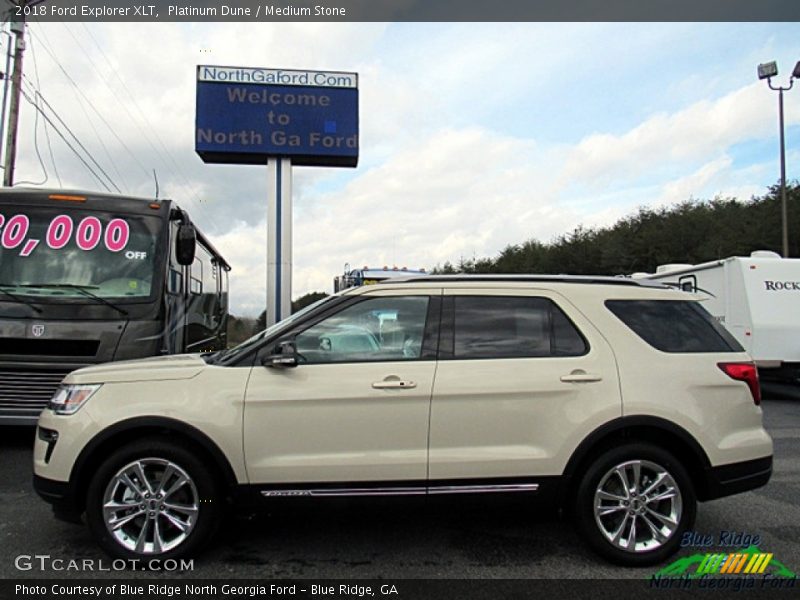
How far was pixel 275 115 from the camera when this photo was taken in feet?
39.4

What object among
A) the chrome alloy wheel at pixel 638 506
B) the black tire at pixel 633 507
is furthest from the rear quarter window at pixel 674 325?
the chrome alloy wheel at pixel 638 506

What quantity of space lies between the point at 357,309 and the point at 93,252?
423cm

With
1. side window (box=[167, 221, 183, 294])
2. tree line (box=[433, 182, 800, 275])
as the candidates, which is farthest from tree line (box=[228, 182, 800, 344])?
side window (box=[167, 221, 183, 294])

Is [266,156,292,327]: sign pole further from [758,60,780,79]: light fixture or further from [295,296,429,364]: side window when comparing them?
[758,60,780,79]: light fixture

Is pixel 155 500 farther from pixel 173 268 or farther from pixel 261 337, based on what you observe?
pixel 173 268

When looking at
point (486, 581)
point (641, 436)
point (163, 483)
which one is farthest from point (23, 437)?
point (641, 436)

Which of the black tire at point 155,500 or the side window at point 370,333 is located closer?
the black tire at point 155,500

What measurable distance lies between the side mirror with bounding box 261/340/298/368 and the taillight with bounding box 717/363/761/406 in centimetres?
281

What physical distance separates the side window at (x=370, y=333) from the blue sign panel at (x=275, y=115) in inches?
344

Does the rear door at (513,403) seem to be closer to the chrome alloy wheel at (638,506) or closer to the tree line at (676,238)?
the chrome alloy wheel at (638,506)

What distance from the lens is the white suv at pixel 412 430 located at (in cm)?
362

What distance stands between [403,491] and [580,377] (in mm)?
1350

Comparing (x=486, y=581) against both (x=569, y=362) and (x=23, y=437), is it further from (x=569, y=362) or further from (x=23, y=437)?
(x=23, y=437)

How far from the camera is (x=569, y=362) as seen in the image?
3.83 meters
